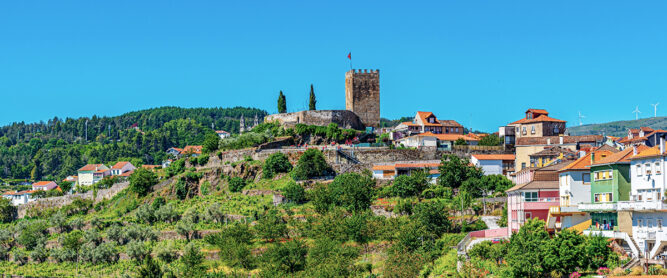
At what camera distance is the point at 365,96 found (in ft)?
323

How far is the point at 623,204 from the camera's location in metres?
37.1

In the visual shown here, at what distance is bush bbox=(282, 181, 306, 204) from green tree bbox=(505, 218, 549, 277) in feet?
101

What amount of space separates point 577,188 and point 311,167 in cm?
3556

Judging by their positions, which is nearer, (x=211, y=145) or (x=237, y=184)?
(x=237, y=184)

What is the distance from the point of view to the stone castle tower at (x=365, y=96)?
98375mm

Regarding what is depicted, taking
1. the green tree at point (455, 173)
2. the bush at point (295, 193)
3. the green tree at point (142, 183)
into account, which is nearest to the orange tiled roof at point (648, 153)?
the green tree at point (455, 173)

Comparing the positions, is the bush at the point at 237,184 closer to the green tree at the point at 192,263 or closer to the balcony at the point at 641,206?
the green tree at the point at 192,263

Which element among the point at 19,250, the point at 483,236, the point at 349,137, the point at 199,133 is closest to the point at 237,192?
the point at 349,137

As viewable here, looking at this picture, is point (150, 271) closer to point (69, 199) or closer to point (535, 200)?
point (535, 200)

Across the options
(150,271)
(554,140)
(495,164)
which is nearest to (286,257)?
(150,271)

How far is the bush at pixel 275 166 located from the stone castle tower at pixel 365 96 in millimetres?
21565

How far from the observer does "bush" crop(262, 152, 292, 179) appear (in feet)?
257

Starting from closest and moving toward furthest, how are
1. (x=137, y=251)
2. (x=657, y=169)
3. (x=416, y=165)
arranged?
1. (x=657, y=169)
2. (x=137, y=251)
3. (x=416, y=165)

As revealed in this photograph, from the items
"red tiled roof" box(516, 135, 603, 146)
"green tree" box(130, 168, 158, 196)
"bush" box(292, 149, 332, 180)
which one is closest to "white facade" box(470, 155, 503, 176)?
"red tiled roof" box(516, 135, 603, 146)
